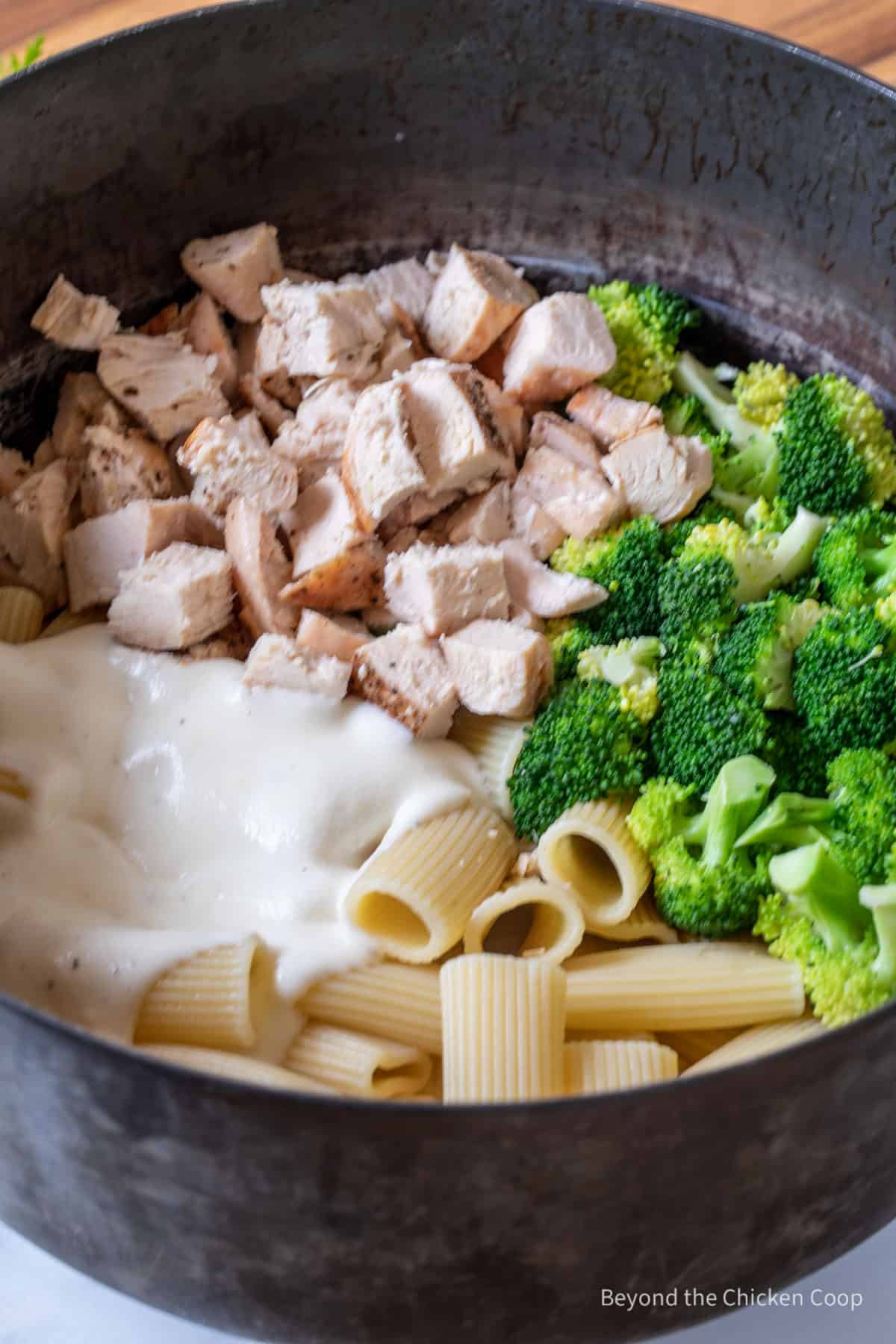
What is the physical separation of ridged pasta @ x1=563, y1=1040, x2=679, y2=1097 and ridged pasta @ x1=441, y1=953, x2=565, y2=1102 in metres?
0.03

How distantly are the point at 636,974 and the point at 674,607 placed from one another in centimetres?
61

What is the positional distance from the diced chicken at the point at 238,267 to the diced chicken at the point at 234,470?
0.35 m

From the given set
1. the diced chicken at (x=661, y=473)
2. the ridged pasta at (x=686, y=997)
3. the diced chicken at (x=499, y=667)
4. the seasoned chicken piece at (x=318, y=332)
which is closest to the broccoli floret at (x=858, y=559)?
the diced chicken at (x=661, y=473)

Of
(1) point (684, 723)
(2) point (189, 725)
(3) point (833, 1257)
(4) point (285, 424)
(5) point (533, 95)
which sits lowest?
(3) point (833, 1257)

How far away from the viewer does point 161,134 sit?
8.15 feet

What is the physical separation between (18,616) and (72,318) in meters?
0.56

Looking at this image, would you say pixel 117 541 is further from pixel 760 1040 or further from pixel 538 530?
pixel 760 1040

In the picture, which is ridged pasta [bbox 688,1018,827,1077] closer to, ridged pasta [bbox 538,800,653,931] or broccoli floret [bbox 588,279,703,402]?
ridged pasta [bbox 538,800,653,931]

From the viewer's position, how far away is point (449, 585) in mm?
2230

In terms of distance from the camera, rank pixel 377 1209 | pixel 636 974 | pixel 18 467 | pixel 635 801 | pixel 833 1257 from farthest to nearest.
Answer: pixel 18 467 → pixel 635 801 → pixel 636 974 → pixel 833 1257 → pixel 377 1209

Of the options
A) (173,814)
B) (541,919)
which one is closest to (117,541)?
(173,814)

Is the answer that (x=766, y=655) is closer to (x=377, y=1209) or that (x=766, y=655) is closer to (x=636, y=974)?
(x=636, y=974)

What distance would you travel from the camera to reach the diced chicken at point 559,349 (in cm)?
245

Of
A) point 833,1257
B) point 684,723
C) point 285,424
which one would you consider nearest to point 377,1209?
point 833,1257
